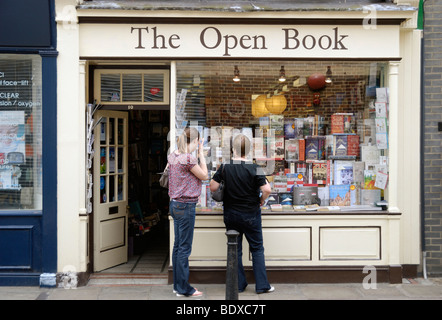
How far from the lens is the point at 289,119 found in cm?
716

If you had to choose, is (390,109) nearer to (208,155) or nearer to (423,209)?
(423,209)

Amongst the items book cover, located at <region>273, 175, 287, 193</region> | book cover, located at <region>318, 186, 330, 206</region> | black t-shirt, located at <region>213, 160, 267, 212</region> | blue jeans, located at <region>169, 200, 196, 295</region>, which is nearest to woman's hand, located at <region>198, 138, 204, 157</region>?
black t-shirt, located at <region>213, 160, 267, 212</region>

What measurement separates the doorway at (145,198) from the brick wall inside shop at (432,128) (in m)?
3.98

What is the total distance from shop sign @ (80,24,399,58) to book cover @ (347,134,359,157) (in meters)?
1.23

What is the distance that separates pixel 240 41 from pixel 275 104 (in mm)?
1179

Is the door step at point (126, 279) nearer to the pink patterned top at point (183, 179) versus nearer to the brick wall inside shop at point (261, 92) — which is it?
the pink patterned top at point (183, 179)

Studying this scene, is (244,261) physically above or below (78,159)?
below

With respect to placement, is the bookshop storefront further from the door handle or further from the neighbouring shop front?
the neighbouring shop front

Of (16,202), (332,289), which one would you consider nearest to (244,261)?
(332,289)

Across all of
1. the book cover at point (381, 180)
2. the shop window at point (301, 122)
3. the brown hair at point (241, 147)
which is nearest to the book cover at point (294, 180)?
the shop window at point (301, 122)

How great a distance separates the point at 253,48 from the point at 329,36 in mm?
1052

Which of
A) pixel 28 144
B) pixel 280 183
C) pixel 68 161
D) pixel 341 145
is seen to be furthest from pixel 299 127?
pixel 28 144

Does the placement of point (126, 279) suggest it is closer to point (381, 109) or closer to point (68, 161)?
point (68, 161)

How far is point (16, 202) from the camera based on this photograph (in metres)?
6.51
